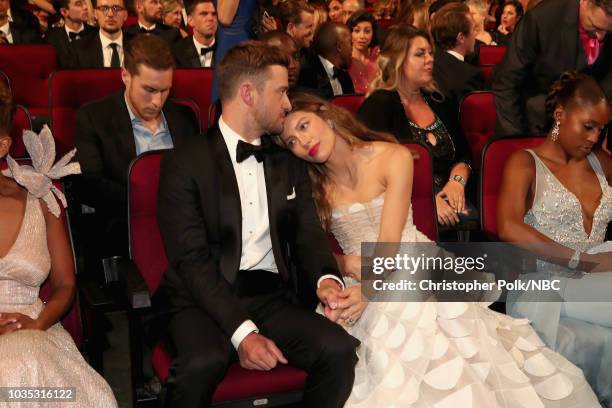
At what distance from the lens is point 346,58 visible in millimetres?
5785

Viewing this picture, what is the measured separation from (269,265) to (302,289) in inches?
6.0

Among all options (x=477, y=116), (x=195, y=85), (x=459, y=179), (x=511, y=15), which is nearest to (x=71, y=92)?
(x=195, y=85)

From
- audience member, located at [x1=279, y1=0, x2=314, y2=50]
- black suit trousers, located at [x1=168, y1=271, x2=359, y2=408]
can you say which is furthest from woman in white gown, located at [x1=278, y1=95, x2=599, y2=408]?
audience member, located at [x1=279, y1=0, x2=314, y2=50]

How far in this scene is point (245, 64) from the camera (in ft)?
9.11

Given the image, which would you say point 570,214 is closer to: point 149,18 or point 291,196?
point 291,196

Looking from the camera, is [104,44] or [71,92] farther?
[104,44]

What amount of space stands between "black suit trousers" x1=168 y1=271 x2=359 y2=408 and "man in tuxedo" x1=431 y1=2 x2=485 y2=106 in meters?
2.54

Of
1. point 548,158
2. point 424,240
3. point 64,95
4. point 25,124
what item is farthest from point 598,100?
point 64,95

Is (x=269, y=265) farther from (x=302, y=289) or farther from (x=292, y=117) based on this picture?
(x=292, y=117)

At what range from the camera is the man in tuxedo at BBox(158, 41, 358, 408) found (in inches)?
99.8

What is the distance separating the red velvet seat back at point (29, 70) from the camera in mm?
5465

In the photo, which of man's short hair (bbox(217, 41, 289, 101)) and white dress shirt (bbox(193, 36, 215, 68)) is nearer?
man's short hair (bbox(217, 41, 289, 101))

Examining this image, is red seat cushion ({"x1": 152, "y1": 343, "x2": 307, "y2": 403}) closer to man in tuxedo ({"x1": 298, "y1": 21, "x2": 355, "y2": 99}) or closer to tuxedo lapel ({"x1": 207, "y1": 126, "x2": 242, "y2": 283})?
tuxedo lapel ({"x1": 207, "y1": 126, "x2": 242, "y2": 283})

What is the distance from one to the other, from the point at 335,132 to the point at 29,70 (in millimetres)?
3283
